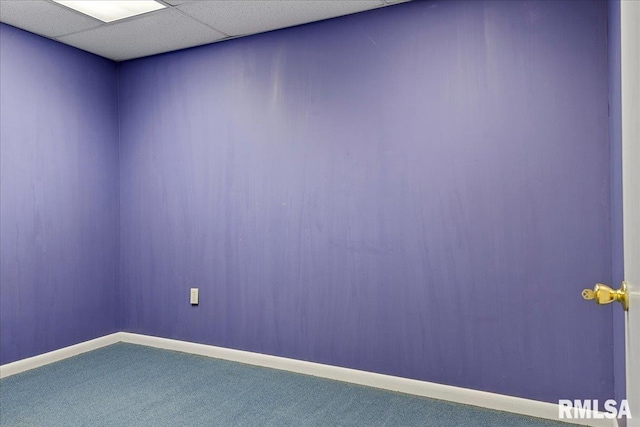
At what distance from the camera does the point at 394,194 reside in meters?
2.51

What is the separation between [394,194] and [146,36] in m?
1.89

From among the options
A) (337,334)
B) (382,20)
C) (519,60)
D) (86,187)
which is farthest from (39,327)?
(519,60)

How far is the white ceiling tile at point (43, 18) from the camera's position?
8.15 feet

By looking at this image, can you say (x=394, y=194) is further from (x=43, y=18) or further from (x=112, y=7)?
(x=43, y=18)

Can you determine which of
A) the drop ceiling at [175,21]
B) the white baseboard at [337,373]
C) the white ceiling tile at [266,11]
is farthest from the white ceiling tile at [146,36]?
the white baseboard at [337,373]

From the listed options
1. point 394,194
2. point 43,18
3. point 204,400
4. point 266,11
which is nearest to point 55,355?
point 204,400

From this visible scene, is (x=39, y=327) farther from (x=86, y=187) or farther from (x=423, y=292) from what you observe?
(x=423, y=292)

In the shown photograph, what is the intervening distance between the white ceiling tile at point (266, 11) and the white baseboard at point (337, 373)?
203cm

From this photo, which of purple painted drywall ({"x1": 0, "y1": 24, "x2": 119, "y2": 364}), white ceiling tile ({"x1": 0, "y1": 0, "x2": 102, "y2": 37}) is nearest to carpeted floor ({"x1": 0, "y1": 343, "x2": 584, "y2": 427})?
purple painted drywall ({"x1": 0, "y1": 24, "x2": 119, "y2": 364})

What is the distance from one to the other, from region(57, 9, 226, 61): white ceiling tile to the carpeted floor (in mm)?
2088

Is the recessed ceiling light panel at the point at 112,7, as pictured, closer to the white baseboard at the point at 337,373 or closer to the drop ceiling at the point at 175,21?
the drop ceiling at the point at 175,21

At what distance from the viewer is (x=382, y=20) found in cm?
255

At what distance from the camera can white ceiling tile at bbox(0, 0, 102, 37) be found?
2.48m

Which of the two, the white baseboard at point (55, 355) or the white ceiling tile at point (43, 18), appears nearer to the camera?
the white ceiling tile at point (43, 18)
